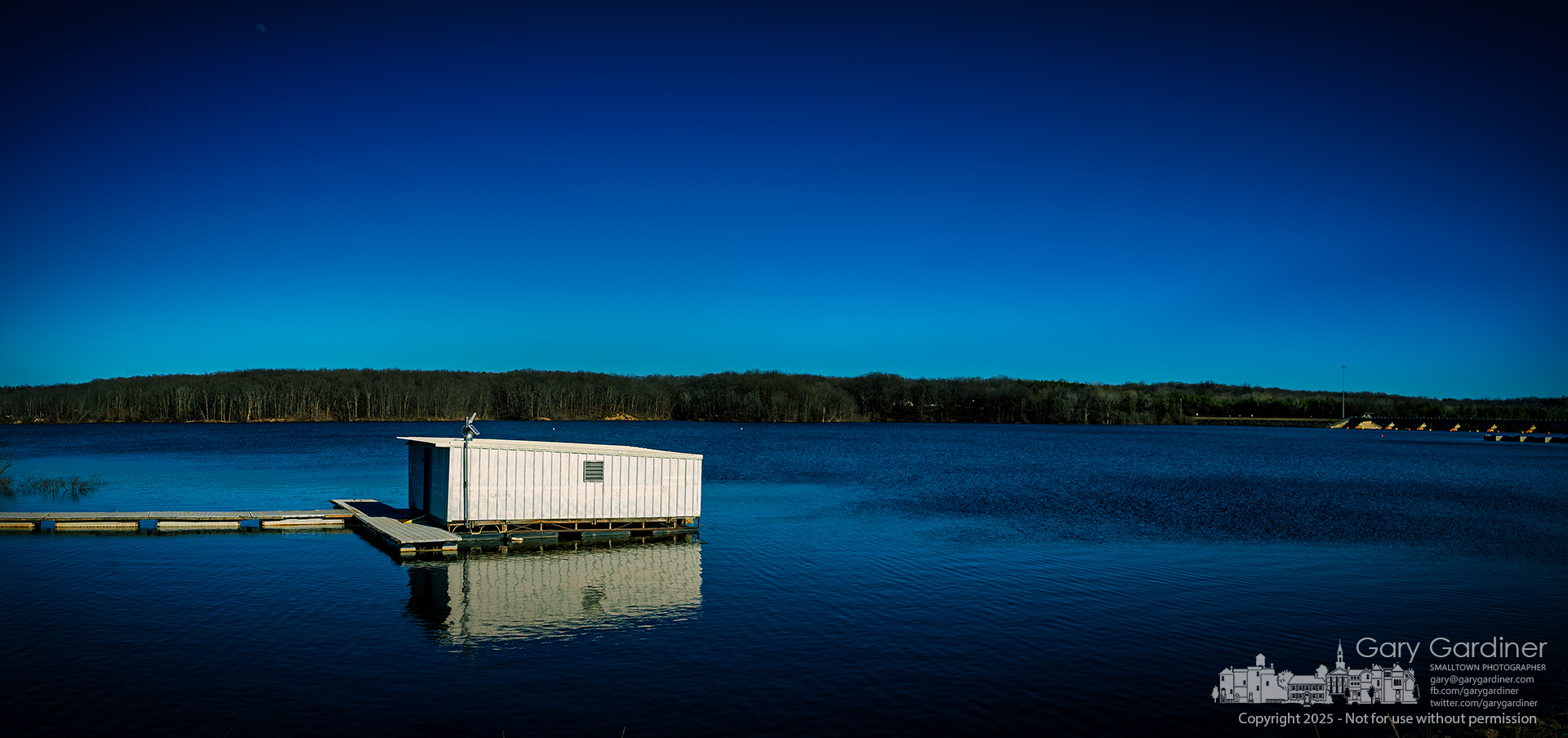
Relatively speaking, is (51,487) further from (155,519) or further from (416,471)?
(416,471)

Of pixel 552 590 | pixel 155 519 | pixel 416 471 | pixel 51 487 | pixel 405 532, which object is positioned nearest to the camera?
pixel 552 590

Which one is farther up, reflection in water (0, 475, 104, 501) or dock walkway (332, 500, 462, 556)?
dock walkway (332, 500, 462, 556)

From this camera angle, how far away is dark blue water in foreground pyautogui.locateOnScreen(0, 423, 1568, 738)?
1366cm

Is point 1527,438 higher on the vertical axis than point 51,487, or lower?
lower

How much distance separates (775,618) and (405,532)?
A: 14.7 metres

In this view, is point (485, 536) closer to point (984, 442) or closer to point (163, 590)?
point (163, 590)

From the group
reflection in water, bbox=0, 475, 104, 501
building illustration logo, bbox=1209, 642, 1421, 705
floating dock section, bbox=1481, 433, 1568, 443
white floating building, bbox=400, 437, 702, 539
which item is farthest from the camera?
floating dock section, bbox=1481, 433, 1568, 443

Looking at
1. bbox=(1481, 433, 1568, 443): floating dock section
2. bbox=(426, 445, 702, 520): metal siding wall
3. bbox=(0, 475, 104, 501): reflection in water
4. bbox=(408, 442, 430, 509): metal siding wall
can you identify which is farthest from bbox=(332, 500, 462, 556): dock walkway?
bbox=(1481, 433, 1568, 443): floating dock section

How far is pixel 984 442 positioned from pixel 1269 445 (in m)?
38.1

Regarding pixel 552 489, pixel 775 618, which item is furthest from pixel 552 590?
pixel 552 489

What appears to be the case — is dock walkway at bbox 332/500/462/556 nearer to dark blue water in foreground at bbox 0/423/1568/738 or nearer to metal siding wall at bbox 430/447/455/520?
metal siding wall at bbox 430/447/455/520

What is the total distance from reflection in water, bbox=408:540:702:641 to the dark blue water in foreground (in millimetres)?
119

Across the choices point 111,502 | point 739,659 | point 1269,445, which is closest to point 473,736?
point 739,659

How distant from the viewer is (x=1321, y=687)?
15.6 meters
